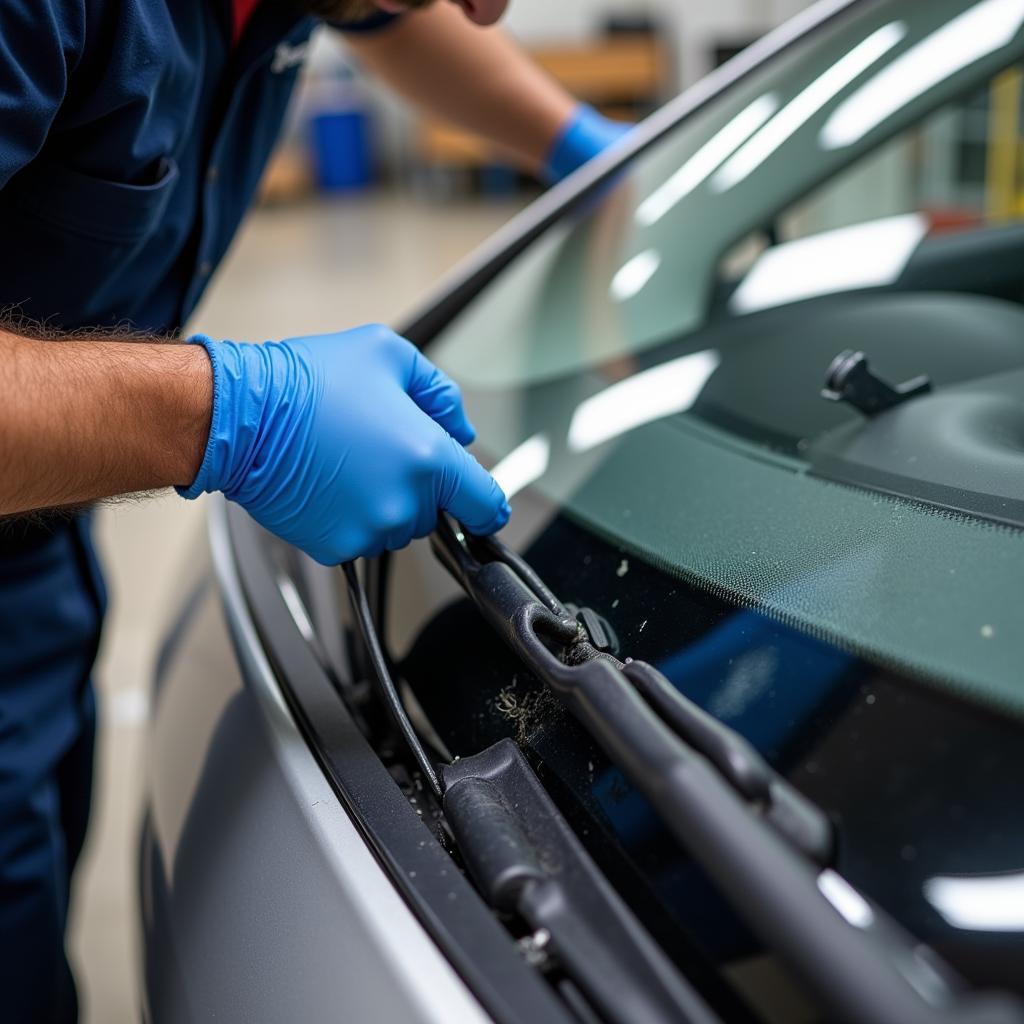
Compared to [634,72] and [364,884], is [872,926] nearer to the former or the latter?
[364,884]

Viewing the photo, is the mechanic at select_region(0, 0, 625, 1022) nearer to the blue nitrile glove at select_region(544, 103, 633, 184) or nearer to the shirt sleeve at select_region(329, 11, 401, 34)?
the shirt sleeve at select_region(329, 11, 401, 34)

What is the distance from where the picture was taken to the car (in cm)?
54

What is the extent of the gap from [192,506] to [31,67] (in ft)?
8.66

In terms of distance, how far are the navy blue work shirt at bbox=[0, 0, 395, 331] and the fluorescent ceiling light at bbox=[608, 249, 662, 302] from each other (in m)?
0.43

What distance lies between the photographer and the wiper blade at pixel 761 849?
462mm

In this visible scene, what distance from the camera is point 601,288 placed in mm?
1227

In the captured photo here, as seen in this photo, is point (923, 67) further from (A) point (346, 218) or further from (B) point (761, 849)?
(A) point (346, 218)

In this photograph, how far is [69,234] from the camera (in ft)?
3.39

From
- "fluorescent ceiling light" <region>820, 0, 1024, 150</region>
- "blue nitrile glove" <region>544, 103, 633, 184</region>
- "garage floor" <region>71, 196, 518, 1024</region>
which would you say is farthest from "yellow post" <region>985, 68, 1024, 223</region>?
"garage floor" <region>71, 196, 518, 1024</region>

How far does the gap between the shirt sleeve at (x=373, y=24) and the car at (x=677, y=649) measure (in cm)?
50

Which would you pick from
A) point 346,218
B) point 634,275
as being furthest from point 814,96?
point 346,218

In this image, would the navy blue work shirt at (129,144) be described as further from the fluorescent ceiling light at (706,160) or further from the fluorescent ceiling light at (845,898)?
the fluorescent ceiling light at (845,898)

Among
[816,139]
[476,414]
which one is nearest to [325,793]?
[476,414]

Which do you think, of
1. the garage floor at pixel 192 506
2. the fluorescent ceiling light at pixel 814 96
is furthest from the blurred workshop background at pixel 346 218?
the fluorescent ceiling light at pixel 814 96
